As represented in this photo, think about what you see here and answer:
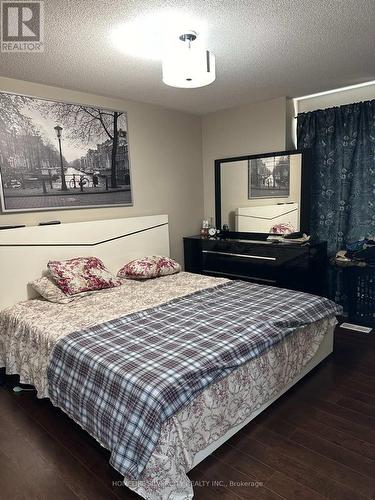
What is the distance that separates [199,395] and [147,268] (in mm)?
1865

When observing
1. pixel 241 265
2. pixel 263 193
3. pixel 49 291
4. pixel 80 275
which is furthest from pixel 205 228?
pixel 49 291

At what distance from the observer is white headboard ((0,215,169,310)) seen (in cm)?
279

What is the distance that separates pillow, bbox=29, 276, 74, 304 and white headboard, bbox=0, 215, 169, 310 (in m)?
0.15

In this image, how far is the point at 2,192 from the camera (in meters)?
2.81

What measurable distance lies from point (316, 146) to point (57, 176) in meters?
2.72

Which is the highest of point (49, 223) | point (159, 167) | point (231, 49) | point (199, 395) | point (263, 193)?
point (231, 49)

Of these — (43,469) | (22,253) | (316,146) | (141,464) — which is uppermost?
(316,146)

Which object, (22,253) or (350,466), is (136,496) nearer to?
(350,466)

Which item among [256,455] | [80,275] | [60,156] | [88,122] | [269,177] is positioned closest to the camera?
[256,455]

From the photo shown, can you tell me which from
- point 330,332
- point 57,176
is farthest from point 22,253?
point 330,332

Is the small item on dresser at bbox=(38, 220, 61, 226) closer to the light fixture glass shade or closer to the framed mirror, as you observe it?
the light fixture glass shade

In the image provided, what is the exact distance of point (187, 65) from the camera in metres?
1.99

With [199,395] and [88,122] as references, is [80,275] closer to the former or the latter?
[88,122]

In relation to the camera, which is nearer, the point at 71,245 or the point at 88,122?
the point at 71,245
